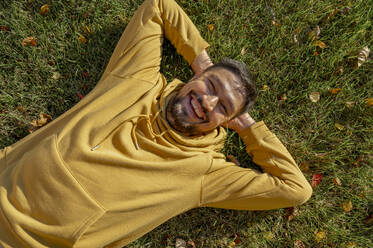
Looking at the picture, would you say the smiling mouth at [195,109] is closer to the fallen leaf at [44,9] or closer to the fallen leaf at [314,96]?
the fallen leaf at [314,96]

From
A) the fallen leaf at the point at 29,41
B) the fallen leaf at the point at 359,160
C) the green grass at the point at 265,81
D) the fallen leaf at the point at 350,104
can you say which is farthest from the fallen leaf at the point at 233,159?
the fallen leaf at the point at 29,41

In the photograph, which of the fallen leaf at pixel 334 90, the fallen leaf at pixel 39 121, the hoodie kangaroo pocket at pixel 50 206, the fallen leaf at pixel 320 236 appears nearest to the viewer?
the hoodie kangaroo pocket at pixel 50 206

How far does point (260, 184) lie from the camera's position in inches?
105

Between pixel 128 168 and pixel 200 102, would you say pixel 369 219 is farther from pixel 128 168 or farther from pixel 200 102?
pixel 128 168

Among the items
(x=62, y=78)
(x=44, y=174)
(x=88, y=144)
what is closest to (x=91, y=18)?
(x=62, y=78)

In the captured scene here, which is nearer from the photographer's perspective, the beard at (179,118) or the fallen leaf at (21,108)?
the beard at (179,118)

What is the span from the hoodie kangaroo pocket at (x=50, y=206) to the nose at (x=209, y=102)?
4.30ft

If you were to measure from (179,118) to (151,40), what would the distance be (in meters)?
0.93

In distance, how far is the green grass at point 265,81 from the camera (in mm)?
3318

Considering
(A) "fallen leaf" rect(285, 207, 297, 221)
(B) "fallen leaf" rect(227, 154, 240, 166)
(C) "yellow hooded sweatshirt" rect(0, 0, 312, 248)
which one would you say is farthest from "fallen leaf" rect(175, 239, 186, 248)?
(A) "fallen leaf" rect(285, 207, 297, 221)

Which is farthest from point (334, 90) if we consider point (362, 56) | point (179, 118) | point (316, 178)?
point (179, 118)

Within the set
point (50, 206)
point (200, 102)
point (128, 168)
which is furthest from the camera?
point (200, 102)

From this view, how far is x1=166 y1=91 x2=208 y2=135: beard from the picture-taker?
2566mm

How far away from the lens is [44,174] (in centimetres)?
227
